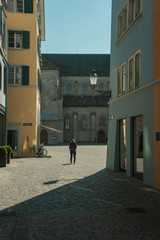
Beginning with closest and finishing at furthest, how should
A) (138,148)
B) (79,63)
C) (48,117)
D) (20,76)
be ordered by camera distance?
1. (138,148)
2. (20,76)
3. (48,117)
4. (79,63)

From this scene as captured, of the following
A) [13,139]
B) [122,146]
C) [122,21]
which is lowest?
[122,146]

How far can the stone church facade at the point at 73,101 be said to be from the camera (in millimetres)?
58406

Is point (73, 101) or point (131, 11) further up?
point (73, 101)

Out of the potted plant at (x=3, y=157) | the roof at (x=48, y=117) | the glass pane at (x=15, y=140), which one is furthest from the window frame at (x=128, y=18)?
the roof at (x=48, y=117)

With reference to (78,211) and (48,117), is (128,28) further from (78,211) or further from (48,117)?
(48,117)

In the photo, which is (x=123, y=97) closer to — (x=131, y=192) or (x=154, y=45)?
(x=154, y=45)

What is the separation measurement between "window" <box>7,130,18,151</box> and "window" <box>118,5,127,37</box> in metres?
12.6

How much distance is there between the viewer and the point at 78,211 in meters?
7.06

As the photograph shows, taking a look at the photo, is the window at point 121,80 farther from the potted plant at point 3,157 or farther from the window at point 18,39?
the window at point 18,39

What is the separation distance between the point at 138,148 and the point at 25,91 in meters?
14.4

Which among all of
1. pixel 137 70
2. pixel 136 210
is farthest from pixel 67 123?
pixel 136 210

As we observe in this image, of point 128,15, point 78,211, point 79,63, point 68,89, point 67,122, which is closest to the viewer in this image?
point 78,211

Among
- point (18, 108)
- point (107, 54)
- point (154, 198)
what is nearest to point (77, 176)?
point (154, 198)

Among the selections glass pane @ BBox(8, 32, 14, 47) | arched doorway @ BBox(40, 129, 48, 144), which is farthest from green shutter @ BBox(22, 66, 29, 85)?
arched doorway @ BBox(40, 129, 48, 144)
